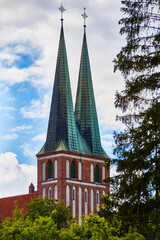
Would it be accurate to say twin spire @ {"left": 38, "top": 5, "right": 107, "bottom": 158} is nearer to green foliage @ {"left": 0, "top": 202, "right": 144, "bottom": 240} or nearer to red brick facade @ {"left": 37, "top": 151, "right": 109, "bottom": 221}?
red brick facade @ {"left": 37, "top": 151, "right": 109, "bottom": 221}

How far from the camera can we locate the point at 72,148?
9481cm

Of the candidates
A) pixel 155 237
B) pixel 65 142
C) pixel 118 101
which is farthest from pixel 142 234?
pixel 65 142

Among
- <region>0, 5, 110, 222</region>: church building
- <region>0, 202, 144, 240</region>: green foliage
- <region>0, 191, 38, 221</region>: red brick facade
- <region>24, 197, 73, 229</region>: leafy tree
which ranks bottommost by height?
<region>0, 202, 144, 240</region>: green foliage

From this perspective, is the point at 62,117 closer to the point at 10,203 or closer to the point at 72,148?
the point at 72,148

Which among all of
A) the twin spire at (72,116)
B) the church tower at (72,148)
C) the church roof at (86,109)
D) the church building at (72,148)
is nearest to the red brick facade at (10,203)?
the church building at (72,148)

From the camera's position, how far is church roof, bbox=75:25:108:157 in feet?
320

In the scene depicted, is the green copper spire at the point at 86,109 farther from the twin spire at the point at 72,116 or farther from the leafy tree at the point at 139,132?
the leafy tree at the point at 139,132

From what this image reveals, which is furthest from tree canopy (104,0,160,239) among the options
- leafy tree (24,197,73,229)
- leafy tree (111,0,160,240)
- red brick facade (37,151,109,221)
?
red brick facade (37,151,109,221)

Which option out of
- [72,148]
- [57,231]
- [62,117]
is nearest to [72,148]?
[72,148]

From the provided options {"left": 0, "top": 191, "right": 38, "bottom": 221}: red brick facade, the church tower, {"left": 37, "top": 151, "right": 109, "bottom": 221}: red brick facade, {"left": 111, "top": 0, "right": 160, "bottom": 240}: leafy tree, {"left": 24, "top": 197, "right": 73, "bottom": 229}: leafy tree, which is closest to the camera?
{"left": 111, "top": 0, "right": 160, "bottom": 240}: leafy tree

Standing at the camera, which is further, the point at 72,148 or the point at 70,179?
the point at 72,148

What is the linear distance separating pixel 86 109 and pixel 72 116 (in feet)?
10.3

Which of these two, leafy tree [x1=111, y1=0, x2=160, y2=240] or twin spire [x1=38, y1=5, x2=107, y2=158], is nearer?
leafy tree [x1=111, y1=0, x2=160, y2=240]

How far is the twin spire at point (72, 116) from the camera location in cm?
9431
